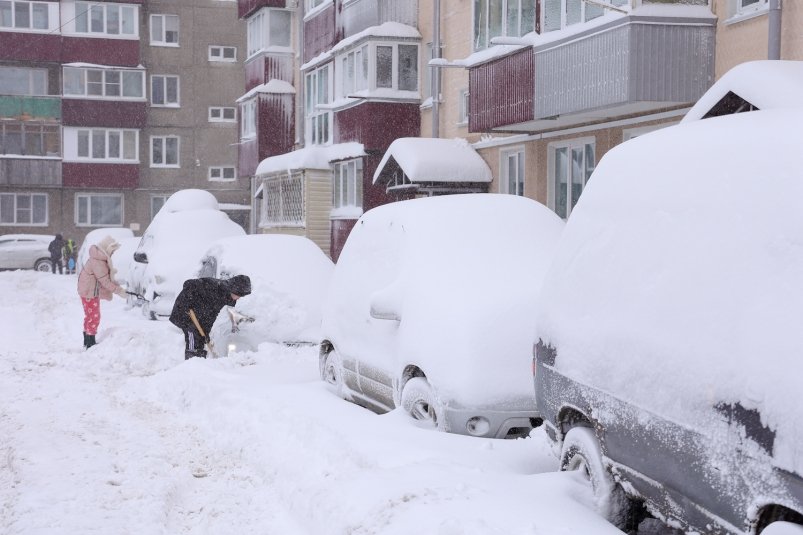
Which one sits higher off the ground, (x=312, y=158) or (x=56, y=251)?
(x=312, y=158)

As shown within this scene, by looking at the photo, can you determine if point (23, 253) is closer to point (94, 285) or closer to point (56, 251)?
point (56, 251)

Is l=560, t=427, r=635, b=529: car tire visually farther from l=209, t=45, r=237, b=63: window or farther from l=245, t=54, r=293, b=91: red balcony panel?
l=209, t=45, r=237, b=63: window

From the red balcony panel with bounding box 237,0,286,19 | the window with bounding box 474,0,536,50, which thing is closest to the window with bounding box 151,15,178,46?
the red balcony panel with bounding box 237,0,286,19

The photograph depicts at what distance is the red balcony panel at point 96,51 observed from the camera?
44.0 metres

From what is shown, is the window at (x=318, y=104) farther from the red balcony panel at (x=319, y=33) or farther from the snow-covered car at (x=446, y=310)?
the snow-covered car at (x=446, y=310)

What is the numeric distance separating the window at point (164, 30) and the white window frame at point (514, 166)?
29.3 metres

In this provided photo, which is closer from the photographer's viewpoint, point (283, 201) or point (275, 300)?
point (275, 300)

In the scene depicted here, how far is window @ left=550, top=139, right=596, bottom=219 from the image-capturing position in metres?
17.5

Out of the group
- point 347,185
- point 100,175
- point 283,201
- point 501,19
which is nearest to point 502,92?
point 501,19

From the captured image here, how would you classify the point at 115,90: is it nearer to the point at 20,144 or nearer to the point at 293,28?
the point at 20,144

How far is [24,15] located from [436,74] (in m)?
27.6

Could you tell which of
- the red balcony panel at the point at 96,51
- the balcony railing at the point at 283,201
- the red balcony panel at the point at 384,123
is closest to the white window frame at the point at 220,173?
the red balcony panel at the point at 96,51

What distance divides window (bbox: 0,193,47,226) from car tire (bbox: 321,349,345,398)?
37260mm

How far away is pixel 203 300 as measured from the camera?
38.0ft
